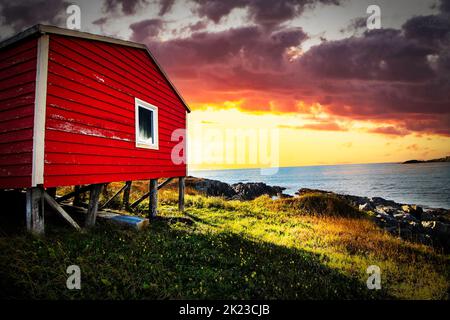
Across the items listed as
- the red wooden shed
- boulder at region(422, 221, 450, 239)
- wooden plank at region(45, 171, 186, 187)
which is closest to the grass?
wooden plank at region(45, 171, 186, 187)

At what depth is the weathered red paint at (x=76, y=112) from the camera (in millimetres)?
5836

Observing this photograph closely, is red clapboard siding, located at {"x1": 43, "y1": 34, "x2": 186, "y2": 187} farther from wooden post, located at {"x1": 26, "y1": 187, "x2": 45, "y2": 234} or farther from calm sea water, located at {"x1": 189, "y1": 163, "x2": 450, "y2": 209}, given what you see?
calm sea water, located at {"x1": 189, "y1": 163, "x2": 450, "y2": 209}

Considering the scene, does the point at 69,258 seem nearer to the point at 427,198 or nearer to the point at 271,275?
the point at 271,275

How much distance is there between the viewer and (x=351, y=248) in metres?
7.84

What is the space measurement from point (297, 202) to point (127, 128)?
38.2ft

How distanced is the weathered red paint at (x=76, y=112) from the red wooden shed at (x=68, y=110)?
0.02 m

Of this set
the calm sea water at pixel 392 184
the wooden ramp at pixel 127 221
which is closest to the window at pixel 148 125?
the wooden ramp at pixel 127 221

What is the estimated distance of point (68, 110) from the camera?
6398mm

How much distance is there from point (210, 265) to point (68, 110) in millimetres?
5268

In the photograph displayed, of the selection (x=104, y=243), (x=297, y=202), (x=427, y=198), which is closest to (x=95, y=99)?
(x=104, y=243)

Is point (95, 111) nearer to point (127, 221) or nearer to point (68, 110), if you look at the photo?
point (68, 110)

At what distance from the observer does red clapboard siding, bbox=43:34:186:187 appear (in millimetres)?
6070

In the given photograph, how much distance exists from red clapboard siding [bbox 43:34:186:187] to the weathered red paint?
24 mm

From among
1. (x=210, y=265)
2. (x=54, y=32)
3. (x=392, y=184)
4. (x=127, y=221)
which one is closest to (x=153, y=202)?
(x=127, y=221)
